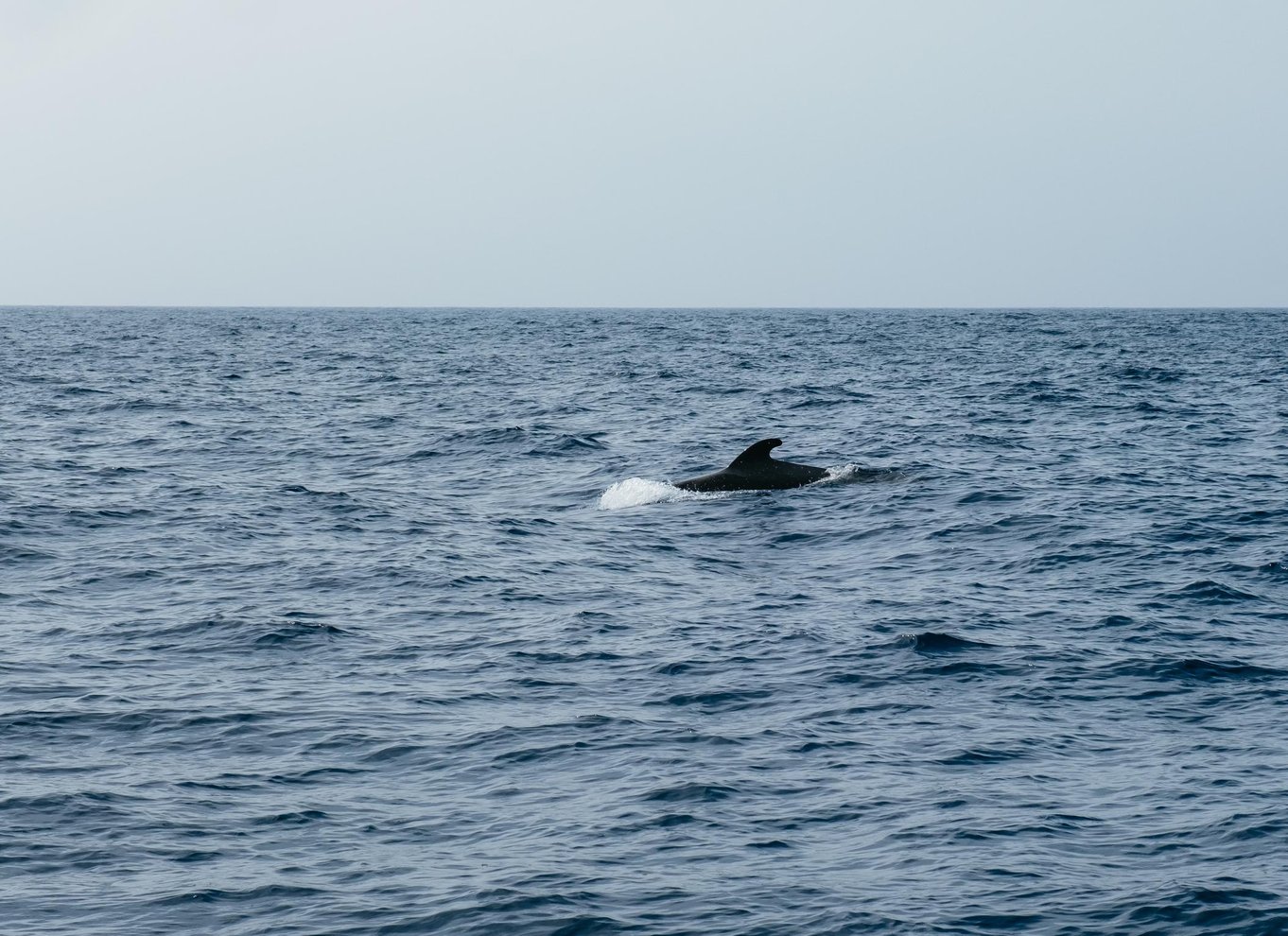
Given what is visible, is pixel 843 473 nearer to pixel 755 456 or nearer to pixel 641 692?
pixel 755 456

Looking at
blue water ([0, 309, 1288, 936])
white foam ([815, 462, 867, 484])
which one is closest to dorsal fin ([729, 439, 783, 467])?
blue water ([0, 309, 1288, 936])

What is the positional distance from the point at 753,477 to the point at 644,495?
219 cm

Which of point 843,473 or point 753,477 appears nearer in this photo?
point 753,477

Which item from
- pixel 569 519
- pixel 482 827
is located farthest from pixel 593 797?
pixel 569 519

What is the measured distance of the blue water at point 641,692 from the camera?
11094mm

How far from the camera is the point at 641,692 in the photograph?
53.3 ft

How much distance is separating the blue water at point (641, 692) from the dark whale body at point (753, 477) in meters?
0.45

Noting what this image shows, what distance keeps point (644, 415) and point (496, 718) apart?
32.3 m

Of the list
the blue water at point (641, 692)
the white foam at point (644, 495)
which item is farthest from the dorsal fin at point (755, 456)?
the white foam at point (644, 495)

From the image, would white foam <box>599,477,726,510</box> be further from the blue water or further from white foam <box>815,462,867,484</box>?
white foam <box>815,462,867,484</box>

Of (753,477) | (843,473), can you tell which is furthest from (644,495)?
(843,473)

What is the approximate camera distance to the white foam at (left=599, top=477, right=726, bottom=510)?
29.2 m

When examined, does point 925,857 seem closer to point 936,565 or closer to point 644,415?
point 936,565

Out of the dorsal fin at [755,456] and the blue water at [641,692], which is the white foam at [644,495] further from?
the dorsal fin at [755,456]
